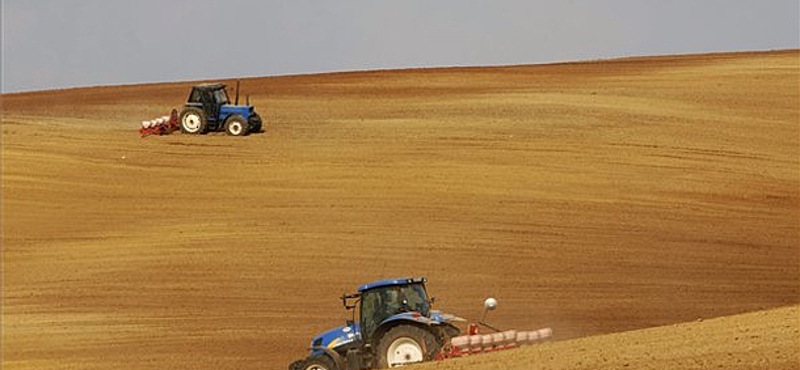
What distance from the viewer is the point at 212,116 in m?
41.5

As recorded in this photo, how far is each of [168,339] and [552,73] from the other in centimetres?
3392

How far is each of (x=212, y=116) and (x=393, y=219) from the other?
38.9 feet

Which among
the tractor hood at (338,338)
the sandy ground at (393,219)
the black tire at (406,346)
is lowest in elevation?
the black tire at (406,346)

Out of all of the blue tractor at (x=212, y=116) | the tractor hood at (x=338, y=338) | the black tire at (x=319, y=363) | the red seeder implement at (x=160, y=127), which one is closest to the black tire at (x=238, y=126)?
the blue tractor at (x=212, y=116)

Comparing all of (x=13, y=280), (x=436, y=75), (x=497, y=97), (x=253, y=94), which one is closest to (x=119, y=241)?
(x=13, y=280)

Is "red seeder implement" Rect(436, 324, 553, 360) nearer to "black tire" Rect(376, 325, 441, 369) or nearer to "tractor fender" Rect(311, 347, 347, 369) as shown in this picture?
"black tire" Rect(376, 325, 441, 369)

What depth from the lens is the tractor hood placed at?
64.2 feet

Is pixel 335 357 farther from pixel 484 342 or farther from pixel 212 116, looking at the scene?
pixel 212 116

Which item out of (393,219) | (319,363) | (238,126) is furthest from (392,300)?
(238,126)

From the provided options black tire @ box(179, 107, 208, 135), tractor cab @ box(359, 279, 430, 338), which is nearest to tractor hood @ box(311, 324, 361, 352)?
tractor cab @ box(359, 279, 430, 338)

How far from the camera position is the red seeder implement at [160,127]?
138 ft

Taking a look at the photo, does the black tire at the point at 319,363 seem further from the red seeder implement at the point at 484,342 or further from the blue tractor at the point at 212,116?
the blue tractor at the point at 212,116

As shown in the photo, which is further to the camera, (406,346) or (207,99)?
(207,99)

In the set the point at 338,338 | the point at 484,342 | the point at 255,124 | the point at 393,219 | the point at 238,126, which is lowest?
the point at 484,342
